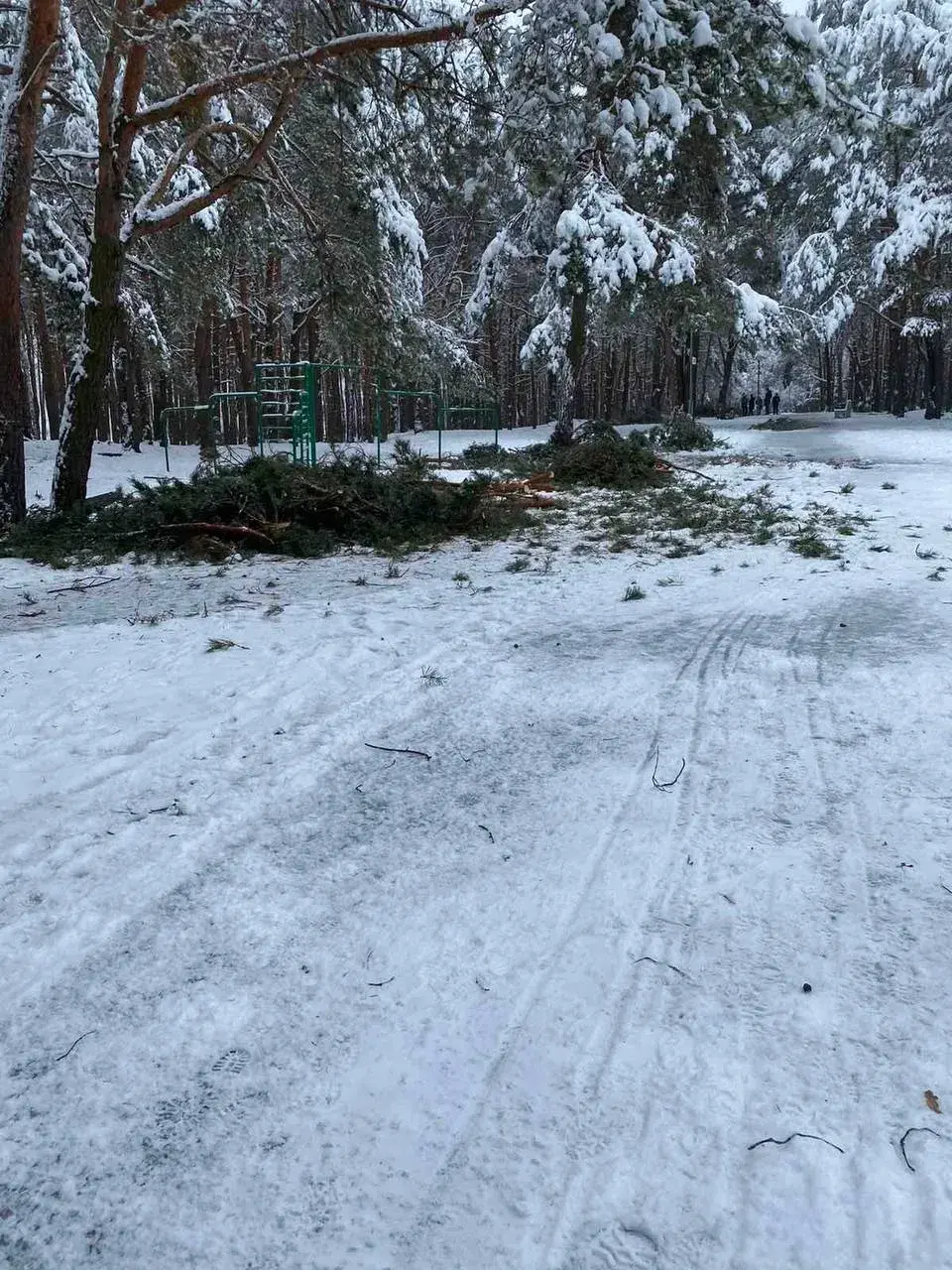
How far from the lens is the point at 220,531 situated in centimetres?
734

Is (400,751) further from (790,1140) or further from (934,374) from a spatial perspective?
(934,374)

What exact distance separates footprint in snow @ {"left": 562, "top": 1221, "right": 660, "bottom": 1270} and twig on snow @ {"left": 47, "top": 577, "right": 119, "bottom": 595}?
5.74 meters

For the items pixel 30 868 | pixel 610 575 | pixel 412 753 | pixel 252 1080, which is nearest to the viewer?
pixel 252 1080

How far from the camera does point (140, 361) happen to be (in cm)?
2277

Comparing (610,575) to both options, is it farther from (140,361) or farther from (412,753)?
(140,361)

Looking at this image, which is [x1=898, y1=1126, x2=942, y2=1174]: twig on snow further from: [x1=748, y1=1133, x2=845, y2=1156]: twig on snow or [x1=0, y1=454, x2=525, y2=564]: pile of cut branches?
[x1=0, y1=454, x2=525, y2=564]: pile of cut branches

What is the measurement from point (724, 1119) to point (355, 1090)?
757mm

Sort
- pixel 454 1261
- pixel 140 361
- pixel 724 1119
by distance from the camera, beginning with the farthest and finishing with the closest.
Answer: pixel 140 361 → pixel 724 1119 → pixel 454 1261

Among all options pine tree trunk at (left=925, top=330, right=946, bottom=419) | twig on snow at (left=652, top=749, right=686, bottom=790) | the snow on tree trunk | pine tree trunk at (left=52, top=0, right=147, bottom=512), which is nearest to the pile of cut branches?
the snow on tree trunk

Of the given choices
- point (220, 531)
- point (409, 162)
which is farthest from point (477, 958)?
point (409, 162)

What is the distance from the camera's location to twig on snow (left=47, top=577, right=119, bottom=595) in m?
6.01

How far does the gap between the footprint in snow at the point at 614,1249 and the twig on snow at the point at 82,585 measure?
574cm

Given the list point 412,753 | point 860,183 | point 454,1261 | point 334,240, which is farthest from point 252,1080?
point 860,183

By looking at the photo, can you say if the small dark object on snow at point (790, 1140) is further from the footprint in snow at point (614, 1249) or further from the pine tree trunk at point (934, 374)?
the pine tree trunk at point (934, 374)
